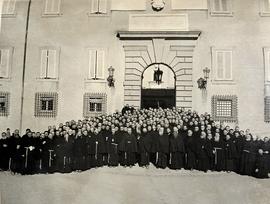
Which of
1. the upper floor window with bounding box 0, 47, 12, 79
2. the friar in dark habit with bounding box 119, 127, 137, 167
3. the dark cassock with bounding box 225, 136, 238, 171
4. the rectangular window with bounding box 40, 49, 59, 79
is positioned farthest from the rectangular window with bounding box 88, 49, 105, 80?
the dark cassock with bounding box 225, 136, 238, 171

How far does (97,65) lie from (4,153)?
56 cm

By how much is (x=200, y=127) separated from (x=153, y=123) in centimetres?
20

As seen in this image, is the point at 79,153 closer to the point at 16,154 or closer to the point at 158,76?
the point at 16,154

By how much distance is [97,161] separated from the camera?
5.77ft

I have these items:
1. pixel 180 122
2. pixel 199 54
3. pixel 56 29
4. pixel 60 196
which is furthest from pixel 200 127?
pixel 56 29

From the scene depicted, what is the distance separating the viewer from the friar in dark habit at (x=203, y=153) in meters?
1.73

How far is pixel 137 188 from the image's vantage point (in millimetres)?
1700

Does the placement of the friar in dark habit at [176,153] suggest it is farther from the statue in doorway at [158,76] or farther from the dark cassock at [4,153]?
the dark cassock at [4,153]

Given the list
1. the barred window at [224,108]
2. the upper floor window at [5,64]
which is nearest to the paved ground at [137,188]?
the barred window at [224,108]

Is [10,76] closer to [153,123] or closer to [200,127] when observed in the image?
[153,123]

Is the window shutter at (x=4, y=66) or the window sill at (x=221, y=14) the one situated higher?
the window sill at (x=221, y=14)

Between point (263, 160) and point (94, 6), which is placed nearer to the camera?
point (263, 160)

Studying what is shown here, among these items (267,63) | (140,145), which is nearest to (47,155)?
(140,145)

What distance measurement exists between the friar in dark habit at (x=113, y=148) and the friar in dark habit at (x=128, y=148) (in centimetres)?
2
